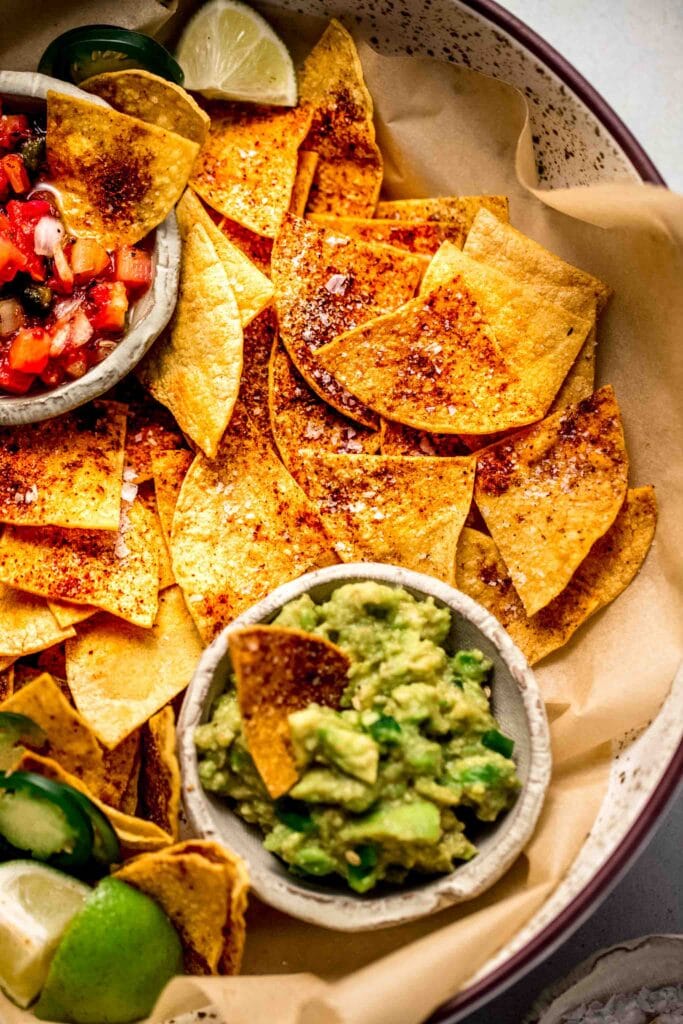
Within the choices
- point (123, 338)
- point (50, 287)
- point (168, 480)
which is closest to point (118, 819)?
point (168, 480)

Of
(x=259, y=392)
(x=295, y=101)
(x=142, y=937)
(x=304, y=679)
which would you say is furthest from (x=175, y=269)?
(x=142, y=937)

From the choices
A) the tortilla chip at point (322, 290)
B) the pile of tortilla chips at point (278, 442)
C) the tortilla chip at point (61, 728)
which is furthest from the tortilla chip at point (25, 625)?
the tortilla chip at point (322, 290)

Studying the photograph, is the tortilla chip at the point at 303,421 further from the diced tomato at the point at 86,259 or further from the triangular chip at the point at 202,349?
the diced tomato at the point at 86,259

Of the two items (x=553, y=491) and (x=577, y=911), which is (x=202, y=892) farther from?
(x=553, y=491)

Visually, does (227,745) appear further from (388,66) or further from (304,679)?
(388,66)

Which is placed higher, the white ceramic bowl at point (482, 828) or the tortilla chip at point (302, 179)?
the tortilla chip at point (302, 179)
